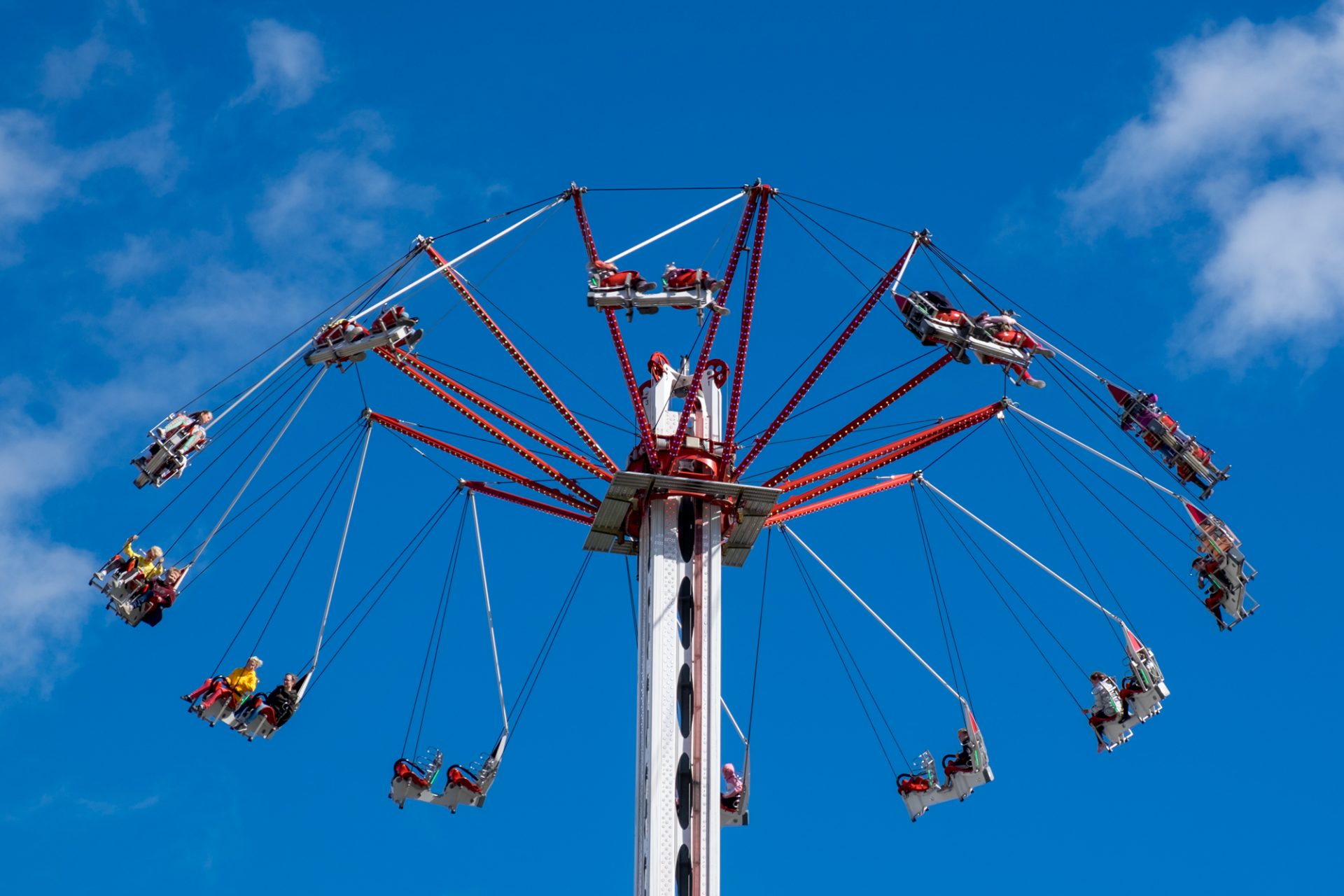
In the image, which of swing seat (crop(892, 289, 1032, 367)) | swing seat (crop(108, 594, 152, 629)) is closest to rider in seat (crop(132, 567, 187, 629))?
swing seat (crop(108, 594, 152, 629))

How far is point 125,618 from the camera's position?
162ft

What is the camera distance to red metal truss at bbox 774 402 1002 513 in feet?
164

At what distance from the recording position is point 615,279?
4803 cm

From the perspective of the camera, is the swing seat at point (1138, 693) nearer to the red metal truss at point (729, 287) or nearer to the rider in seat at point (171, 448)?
the red metal truss at point (729, 287)

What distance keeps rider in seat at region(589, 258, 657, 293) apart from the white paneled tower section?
334 cm

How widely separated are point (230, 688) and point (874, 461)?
15908 mm

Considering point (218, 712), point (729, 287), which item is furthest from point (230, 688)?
point (729, 287)

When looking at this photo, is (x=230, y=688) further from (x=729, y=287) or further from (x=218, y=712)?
(x=729, y=287)

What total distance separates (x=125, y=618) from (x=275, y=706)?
3991 millimetres

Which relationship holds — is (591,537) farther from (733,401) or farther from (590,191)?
(590,191)

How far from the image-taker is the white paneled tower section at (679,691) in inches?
1799

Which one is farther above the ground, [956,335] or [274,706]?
[956,335]

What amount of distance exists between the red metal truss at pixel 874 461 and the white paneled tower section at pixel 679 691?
199 centimetres

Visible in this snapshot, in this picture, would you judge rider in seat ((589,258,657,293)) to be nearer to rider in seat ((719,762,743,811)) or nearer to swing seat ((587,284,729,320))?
swing seat ((587,284,729,320))
